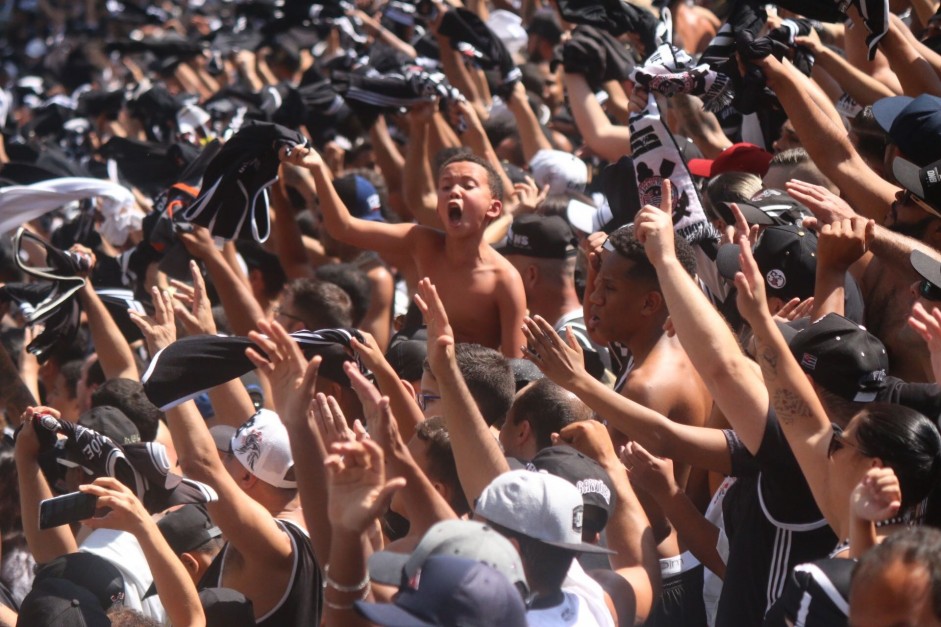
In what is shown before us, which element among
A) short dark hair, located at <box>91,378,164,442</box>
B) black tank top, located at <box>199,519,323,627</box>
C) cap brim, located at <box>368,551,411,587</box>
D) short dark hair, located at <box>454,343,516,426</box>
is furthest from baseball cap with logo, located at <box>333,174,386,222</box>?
cap brim, located at <box>368,551,411,587</box>

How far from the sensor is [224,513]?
4.01m

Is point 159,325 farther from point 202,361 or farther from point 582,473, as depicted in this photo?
point 582,473

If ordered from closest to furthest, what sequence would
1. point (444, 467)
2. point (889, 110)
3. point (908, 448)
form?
point (908, 448)
point (444, 467)
point (889, 110)

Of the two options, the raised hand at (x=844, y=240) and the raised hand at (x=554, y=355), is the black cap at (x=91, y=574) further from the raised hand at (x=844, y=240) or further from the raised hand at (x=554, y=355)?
the raised hand at (x=844, y=240)

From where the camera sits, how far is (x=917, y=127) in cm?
442

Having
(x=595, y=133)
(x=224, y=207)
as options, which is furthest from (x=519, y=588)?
(x=595, y=133)

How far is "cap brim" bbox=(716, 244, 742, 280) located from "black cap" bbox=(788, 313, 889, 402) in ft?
2.27

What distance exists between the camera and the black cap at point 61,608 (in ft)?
12.5

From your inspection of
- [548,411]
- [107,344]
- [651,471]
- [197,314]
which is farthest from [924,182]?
[107,344]

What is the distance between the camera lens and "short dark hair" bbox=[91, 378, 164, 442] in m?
5.55

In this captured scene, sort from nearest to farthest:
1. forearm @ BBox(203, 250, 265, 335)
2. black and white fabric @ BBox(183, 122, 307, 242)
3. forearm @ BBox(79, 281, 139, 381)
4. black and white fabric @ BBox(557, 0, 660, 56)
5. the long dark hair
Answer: the long dark hair → black and white fabric @ BBox(183, 122, 307, 242) → forearm @ BBox(79, 281, 139, 381) → forearm @ BBox(203, 250, 265, 335) → black and white fabric @ BBox(557, 0, 660, 56)

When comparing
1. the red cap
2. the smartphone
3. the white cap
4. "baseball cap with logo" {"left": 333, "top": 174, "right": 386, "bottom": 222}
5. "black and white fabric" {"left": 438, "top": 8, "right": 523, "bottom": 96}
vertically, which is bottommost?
"baseball cap with logo" {"left": 333, "top": 174, "right": 386, "bottom": 222}

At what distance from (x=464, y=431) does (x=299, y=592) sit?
816 mm

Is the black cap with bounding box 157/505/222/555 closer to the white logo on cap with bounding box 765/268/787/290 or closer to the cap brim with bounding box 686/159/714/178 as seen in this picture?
→ the white logo on cap with bounding box 765/268/787/290
